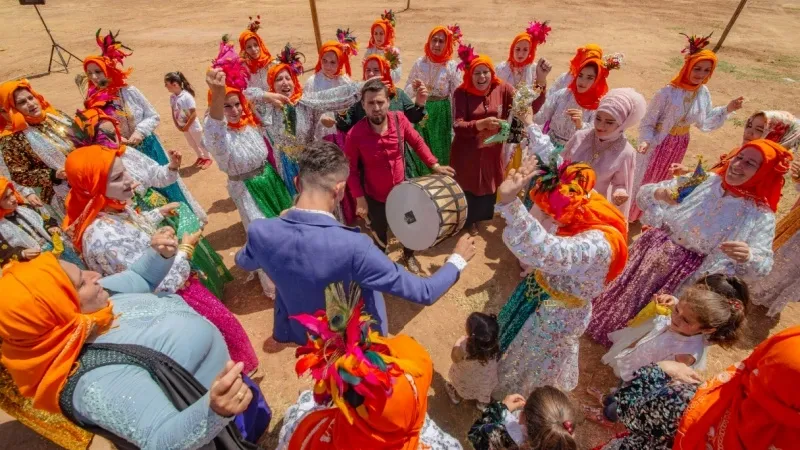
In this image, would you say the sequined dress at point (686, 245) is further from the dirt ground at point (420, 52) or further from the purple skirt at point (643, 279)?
the dirt ground at point (420, 52)

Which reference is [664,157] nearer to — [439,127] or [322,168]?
[439,127]

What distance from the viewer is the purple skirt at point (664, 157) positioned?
5.26 metres

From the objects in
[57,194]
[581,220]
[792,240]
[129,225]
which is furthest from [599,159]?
[57,194]

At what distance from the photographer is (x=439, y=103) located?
20.9 feet

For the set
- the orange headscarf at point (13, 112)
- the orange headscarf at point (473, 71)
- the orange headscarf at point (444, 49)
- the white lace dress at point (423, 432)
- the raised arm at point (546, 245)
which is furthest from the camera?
the orange headscarf at point (444, 49)

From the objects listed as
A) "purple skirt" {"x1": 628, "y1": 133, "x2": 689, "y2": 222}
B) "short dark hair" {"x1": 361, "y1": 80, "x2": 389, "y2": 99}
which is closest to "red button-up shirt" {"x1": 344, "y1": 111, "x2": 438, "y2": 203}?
"short dark hair" {"x1": 361, "y1": 80, "x2": 389, "y2": 99}

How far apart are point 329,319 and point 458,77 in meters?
5.78

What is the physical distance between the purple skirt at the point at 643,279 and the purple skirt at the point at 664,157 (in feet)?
6.74

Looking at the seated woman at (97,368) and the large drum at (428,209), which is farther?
the large drum at (428,209)

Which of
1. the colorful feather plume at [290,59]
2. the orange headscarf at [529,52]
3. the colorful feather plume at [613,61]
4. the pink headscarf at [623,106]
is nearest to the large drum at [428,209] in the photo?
the pink headscarf at [623,106]

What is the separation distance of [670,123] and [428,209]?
3.79m

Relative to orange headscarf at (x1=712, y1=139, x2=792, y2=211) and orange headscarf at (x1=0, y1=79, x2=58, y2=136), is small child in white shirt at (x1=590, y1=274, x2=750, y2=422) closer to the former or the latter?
orange headscarf at (x1=712, y1=139, x2=792, y2=211)

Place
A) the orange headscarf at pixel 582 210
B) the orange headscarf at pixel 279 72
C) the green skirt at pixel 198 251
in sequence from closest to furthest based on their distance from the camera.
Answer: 1. the orange headscarf at pixel 582 210
2. the green skirt at pixel 198 251
3. the orange headscarf at pixel 279 72

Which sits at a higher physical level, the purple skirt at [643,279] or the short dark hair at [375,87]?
the short dark hair at [375,87]
